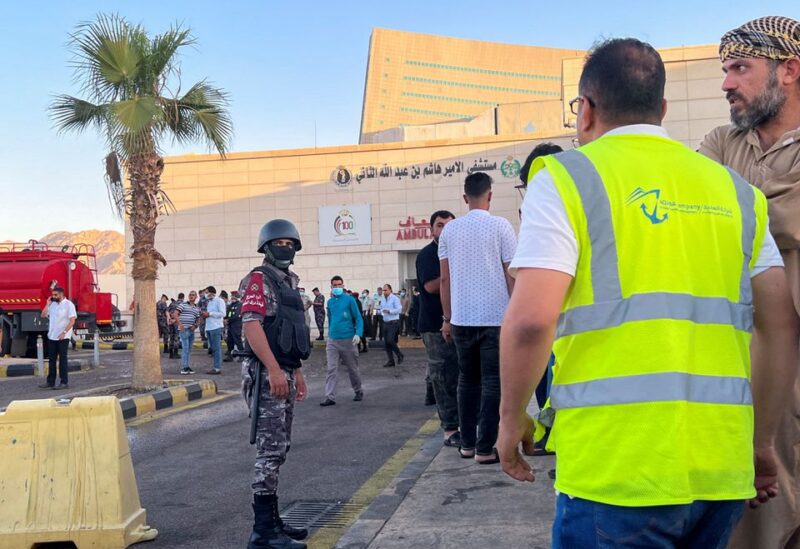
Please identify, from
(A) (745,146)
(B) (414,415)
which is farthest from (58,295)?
(A) (745,146)

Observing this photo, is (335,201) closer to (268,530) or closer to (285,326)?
(285,326)

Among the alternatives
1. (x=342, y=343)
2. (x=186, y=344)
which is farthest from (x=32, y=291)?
(x=342, y=343)

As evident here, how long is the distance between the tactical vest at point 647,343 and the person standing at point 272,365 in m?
2.91

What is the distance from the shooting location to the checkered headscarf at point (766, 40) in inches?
96.7

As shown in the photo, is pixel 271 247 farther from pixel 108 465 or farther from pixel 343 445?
pixel 343 445

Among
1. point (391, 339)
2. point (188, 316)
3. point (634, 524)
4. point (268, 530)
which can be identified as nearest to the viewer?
point (634, 524)

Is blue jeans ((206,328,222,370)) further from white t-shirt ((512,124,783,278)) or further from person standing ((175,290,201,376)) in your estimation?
white t-shirt ((512,124,783,278))

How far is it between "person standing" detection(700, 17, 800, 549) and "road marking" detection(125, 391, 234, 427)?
869 centimetres

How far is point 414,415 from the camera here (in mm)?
9719

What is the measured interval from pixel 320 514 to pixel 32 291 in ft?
64.5

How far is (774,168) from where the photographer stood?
96.8 inches

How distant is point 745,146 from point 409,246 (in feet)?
126

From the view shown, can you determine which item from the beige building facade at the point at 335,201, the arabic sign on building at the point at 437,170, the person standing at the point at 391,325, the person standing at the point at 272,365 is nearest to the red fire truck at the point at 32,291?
the person standing at the point at 391,325

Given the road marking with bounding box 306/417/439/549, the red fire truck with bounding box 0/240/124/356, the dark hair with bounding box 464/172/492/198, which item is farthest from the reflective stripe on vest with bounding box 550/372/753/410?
the red fire truck with bounding box 0/240/124/356
